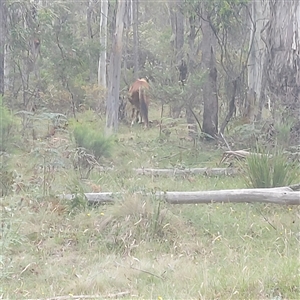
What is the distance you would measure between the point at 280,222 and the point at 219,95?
7.95 metres

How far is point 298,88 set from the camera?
10.0m

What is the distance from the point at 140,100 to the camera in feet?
55.1

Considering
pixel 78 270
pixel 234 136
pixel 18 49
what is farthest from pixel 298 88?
pixel 18 49

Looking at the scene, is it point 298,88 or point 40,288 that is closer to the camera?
point 40,288

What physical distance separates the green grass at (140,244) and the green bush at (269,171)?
33 cm

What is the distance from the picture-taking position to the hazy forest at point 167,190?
4.36 m

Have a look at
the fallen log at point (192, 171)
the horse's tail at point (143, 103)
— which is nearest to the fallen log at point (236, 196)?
the fallen log at point (192, 171)

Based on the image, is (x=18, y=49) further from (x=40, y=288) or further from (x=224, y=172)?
(x=40, y=288)

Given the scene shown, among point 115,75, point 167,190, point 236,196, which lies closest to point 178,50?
point 115,75

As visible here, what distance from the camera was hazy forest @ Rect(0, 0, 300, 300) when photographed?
4355mm

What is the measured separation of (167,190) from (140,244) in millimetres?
1794

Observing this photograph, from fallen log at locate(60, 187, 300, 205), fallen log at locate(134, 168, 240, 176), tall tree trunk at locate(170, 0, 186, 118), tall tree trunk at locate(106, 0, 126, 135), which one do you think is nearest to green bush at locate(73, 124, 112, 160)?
fallen log at locate(134, 168, 240, 176)

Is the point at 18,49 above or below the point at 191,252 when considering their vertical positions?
above

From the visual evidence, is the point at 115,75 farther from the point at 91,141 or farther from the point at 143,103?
the point at 91,141
